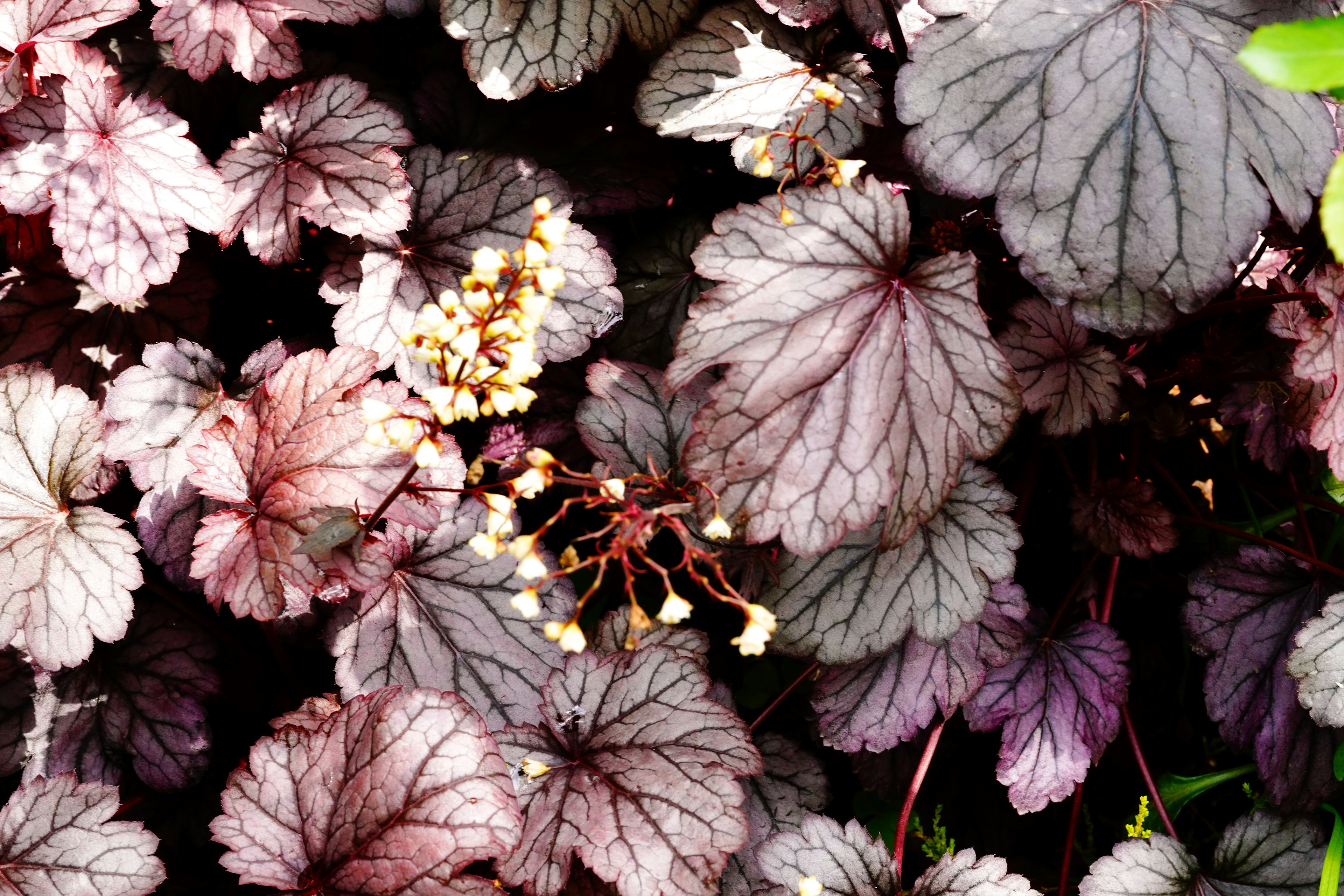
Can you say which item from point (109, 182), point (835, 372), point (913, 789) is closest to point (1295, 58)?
point (835, 372)

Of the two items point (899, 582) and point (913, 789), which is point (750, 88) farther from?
point (913, 789)

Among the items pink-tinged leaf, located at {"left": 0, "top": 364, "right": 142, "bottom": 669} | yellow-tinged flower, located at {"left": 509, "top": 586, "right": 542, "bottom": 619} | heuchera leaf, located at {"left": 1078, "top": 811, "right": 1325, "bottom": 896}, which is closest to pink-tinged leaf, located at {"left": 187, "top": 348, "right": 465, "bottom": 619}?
pink-tinged leaf, located at {"left": 0, "top": 364, "right": 142, "bottom": 669}

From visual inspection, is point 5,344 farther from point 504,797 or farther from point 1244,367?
point 1244,367

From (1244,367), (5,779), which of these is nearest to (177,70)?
(5,779)

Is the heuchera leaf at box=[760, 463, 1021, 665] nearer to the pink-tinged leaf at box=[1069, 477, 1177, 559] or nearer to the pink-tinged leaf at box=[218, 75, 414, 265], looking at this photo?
the pink-tinged leaf at box=[1069, 477, 1177, 559]

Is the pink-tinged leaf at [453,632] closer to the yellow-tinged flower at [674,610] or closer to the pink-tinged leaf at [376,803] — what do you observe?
the pink-tinged leaf at [376,803]

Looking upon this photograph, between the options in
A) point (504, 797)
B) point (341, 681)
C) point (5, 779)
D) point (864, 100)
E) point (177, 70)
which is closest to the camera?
point (504, 797)
